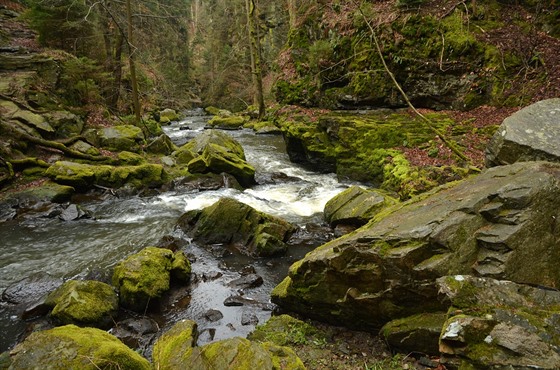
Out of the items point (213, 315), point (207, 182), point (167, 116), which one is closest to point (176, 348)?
point (213, 315)

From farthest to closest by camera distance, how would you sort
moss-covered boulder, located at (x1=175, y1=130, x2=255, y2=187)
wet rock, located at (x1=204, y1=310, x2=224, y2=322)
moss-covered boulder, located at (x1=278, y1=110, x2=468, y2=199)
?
moss-covered boulder, located at (x1=175, y1=130, x2=255, y2=187) < moss-covered boulder, located at (x1=278, y1=110, x2=468, y2=199) < wet rock, located at (x1=204, y1=310, x2=224, y2=322)

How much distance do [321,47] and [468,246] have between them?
13.4 metres

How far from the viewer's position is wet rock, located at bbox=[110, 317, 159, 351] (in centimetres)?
529

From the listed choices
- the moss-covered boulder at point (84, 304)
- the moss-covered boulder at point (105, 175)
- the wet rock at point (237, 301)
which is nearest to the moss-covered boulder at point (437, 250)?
the wet rock at point (237, 301)

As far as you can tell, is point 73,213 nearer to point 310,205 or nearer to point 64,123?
point 64,123

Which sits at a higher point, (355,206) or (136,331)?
(355,206)

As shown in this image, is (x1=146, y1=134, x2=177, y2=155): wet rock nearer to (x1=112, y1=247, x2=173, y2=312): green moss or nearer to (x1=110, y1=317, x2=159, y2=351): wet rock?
(x1=112, y1=247, x2=173, y2=312): green moss

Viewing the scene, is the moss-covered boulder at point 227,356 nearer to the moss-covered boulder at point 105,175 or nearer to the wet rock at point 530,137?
the wet rock at point 530,137

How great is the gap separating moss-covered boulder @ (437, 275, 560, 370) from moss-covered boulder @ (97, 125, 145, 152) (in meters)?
14.6

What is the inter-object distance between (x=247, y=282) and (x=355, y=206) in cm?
358

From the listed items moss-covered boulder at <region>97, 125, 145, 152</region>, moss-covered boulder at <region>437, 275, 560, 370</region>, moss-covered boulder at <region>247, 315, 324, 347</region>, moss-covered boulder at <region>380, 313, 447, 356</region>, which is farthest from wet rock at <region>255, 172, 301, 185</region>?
moss-covered boulder at <region>437, 275, 560, 370</region>

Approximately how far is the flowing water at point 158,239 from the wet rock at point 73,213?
6.0 inches

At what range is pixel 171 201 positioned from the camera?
11.7 metres

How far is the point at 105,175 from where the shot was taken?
40.2 feet
